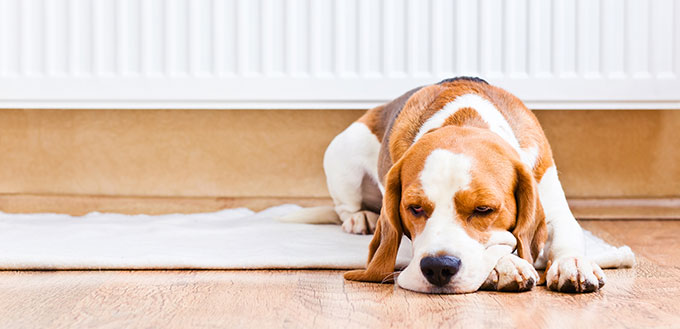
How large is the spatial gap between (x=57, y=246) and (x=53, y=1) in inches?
32.2

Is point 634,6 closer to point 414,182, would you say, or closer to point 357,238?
point 357,238

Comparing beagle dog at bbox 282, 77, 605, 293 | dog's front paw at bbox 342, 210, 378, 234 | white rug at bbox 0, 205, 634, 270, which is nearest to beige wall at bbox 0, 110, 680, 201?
white rug at bbox 0, 205, 634, 270

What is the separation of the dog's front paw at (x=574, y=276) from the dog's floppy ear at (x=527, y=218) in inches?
1.8

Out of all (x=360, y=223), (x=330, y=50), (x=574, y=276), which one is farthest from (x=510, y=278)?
(x=330, y=50)

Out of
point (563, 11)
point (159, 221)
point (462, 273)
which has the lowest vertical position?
point (159, 221)

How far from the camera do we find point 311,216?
2.03 m

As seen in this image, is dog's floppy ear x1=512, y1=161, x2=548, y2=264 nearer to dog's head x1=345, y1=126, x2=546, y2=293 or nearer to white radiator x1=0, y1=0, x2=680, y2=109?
dog's head x1=345, y1=126, x2=546, y2=293

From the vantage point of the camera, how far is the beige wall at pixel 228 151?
2324mm

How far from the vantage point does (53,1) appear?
211 centimetres

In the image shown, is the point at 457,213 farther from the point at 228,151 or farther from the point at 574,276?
the point at 228,151

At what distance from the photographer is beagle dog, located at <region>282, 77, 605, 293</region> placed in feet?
3.93

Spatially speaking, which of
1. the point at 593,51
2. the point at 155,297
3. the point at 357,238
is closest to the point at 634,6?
the point at 593,51

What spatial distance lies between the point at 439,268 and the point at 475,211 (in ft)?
0.41

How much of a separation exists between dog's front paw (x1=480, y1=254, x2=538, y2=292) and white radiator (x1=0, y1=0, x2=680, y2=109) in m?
0.95
